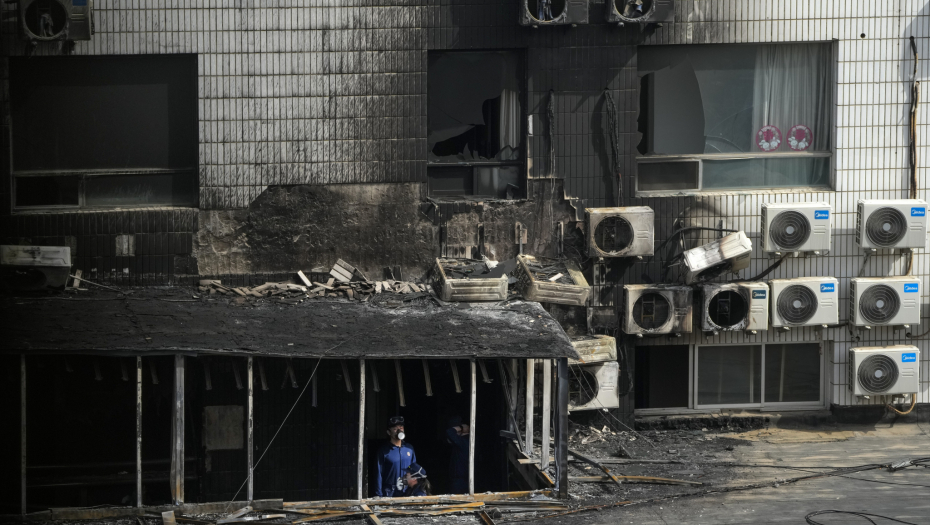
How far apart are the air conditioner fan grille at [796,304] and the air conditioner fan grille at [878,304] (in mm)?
685

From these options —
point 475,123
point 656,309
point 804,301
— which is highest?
point 475,123

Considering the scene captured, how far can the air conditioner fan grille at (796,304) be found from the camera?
48.5 feet

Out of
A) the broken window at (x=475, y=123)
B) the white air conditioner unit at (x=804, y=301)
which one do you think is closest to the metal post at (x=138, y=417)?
the broken window at (x=475, y=123)

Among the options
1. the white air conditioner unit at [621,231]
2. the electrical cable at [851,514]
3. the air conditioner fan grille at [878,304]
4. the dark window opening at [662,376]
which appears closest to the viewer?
the electrical cable at [851,514]

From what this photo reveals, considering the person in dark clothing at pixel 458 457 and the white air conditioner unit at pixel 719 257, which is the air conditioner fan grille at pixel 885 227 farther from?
the person in dark clothing at pixel 458 457

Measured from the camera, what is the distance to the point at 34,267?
44.4ft

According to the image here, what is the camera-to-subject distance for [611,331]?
1500 cm

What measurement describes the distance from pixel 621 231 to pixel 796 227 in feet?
7.34

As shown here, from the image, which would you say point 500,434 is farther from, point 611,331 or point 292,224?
point 292,224

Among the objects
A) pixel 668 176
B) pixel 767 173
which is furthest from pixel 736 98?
pixel 668 176

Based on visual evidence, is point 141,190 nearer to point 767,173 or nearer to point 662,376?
point 662,376

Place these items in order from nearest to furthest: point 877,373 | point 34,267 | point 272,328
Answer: point 272,328
point 34,267
point 877,373

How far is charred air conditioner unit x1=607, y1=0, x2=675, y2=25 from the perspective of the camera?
14.2 meters

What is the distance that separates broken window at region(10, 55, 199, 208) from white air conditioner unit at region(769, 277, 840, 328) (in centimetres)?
768
